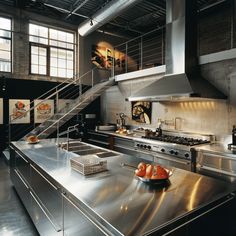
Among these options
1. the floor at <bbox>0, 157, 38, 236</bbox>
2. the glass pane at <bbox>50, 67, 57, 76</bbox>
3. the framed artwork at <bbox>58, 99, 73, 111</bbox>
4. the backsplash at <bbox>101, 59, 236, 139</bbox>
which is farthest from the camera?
the glass pane at <bbox>50, 67, 57, 76</bbox>

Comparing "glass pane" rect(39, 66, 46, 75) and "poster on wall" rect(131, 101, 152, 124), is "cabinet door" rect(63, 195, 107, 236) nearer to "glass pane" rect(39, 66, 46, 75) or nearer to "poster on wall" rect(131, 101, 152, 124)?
"poster on wall" rect(131, 101, 152, 124)

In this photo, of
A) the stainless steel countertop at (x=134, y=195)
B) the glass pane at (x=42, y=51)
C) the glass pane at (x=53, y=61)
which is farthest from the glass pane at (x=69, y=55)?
the stainless steel countertop at (x=134, y=195)

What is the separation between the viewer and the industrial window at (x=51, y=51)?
24.2 feet

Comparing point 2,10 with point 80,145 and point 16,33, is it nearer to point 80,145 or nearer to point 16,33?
point 16,33

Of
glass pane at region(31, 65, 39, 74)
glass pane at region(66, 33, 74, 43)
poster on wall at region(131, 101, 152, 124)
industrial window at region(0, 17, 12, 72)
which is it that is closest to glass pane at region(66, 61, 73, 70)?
glass pane at region(66, 33, 74, 43)

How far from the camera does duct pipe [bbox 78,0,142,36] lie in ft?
15.1

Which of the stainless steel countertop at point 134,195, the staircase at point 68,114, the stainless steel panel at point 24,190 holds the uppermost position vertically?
the staircase at point 68,114

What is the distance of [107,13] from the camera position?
5.18 metres

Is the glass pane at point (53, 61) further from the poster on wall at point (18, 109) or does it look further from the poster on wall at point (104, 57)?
the poster on wall at point (18, 109)

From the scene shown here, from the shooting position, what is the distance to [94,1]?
234 inches

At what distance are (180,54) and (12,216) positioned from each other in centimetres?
372

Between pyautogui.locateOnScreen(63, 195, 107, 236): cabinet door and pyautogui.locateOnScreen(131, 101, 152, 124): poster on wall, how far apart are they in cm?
401

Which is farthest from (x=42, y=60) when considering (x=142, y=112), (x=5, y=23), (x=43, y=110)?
(x=142, y=112)

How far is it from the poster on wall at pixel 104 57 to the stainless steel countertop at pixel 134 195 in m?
6.88
